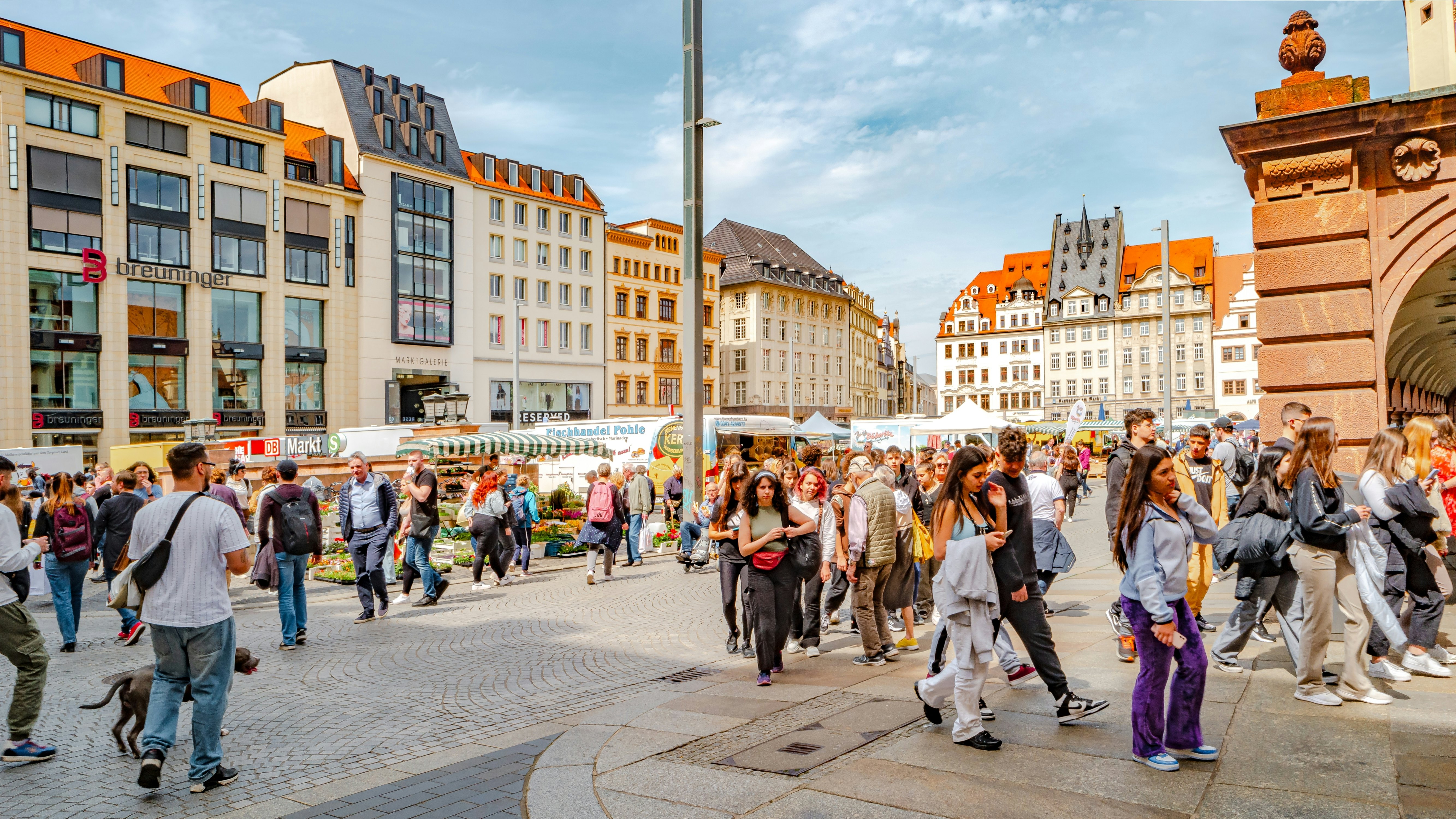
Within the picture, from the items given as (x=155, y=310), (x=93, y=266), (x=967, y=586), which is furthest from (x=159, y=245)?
(x=967, y=586)

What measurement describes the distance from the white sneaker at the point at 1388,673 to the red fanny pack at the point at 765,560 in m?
4.12

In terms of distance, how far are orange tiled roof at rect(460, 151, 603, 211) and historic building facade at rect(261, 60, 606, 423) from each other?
0.11 metres

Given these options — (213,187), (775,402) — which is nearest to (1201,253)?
(775,402)

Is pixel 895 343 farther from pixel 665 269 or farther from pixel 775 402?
pixel 665 269

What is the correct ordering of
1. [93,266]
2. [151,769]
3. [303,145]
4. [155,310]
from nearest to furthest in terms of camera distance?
[151,769] → [93,266] → [155,310] → [303,145]

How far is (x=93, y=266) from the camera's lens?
41.6 meters

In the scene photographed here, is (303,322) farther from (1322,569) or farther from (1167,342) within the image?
(1322,569)

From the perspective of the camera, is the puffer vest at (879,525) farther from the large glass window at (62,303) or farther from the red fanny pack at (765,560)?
the large glass window at (62,303)

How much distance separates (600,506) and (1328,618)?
10377 millimetres

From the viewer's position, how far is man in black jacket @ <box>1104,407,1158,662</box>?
7762mm

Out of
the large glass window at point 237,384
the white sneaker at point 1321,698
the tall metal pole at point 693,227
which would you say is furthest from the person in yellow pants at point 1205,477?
the large glass window at point 237,384

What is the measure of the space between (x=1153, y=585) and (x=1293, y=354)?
545cm

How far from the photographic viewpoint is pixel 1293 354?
A: 924 centimetres

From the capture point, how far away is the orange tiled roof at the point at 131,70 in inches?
1619
